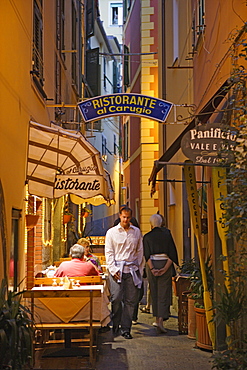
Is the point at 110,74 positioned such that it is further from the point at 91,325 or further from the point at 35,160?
the point at 91,325

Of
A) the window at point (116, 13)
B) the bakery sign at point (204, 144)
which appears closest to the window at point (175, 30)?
Answer: the bakery sign at point (204, 144)

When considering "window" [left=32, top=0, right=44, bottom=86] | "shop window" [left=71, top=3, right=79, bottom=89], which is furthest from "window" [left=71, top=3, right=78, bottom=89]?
"window" [left=32, top=0, right=44, bottom=86]

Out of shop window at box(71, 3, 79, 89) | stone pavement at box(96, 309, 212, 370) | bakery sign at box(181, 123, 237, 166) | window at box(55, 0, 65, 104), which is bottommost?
stone pavement at box(96, 309, 212, 370)

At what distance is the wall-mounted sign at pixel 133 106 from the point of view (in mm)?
11125

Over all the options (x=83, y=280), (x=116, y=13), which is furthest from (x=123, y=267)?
(x=116, y=13)

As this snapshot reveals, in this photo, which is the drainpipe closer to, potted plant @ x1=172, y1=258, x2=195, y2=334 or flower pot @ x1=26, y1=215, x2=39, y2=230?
potted plant @ x1=172, y1=258, x2=195, y2=334

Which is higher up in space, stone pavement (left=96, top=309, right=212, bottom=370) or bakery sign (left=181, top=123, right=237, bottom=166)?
bakery sign (left=181, top=123, right=237, bottom=166)

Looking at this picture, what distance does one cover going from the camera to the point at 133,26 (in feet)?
90.1

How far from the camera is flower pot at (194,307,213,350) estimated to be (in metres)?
9.20

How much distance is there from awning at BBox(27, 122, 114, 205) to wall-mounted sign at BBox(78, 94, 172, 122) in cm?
69

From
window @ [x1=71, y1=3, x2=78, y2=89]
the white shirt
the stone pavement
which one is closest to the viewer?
the stone pavement

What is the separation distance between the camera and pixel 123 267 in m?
10.9

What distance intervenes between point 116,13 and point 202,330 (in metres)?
45.2

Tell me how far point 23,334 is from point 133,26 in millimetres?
22588
